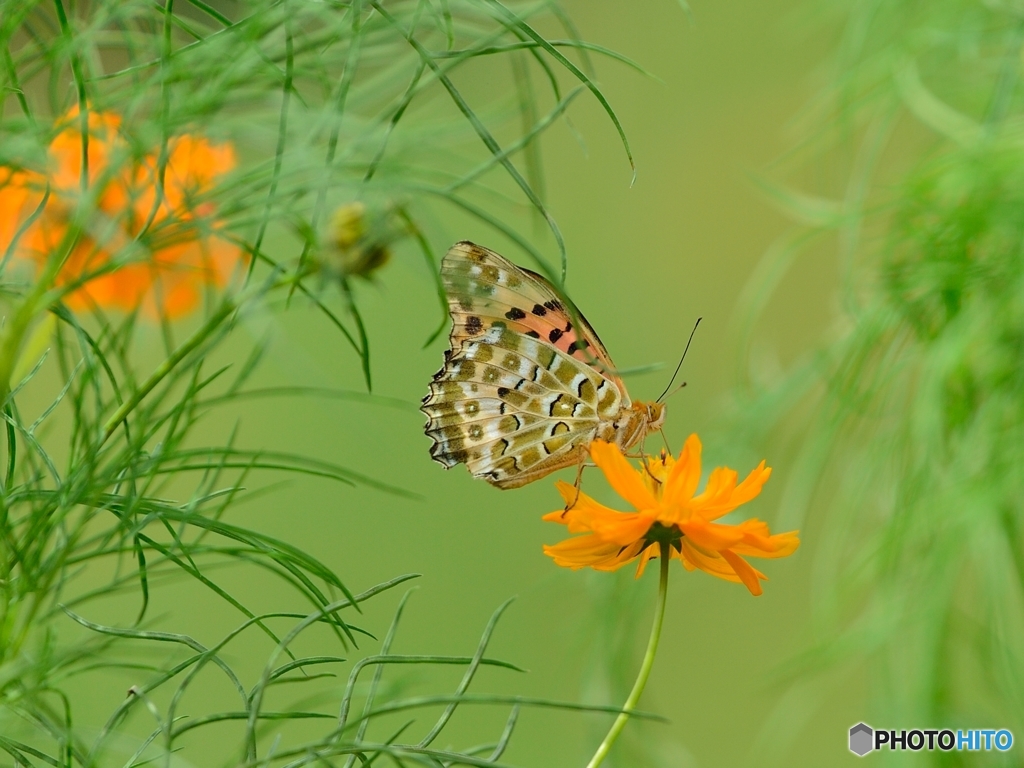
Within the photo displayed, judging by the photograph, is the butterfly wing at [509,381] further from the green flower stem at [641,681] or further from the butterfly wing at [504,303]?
the green flower stem at [641,681]

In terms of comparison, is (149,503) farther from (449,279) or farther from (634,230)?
(634,230)

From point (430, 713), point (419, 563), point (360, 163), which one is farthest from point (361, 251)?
point (419, 563)

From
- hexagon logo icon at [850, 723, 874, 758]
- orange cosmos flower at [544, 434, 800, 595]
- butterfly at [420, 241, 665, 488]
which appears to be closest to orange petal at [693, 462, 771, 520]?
orange cosmos flower at [544, 434, 800, 595]

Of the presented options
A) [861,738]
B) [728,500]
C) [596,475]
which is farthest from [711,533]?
[596,475]

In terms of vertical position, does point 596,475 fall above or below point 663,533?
above

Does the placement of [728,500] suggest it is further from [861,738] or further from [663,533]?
[861,738]
